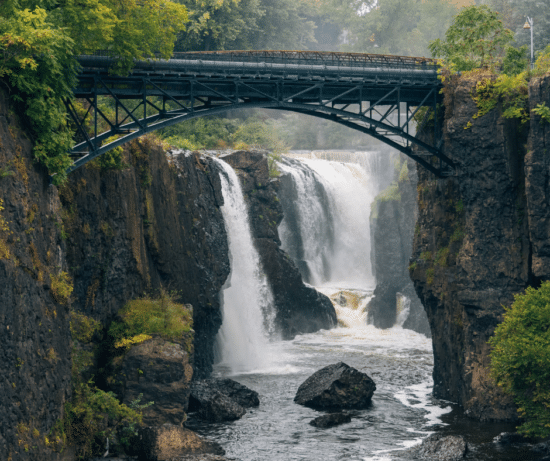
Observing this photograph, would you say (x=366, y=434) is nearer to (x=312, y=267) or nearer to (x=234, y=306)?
(x=234, y=306)

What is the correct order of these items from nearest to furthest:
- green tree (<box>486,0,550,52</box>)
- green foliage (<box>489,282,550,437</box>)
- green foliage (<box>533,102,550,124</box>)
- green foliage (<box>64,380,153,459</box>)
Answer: green foliage (<box>64,380,153,459</box>), green foliage (<box>489,282,550,437</box>), green foliage (<box>533,102,550,124</box>), green tree (<box>486,0,550,52</box>)

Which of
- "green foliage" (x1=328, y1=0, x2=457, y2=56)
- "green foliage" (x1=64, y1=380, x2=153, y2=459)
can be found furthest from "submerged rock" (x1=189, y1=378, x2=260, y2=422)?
"green foliage" (x1=328, y1=0, x2=457, y2=56)

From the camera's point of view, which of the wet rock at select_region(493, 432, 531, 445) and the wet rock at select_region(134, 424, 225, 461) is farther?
the wet rock at select_region(493, 432, 531, 445)

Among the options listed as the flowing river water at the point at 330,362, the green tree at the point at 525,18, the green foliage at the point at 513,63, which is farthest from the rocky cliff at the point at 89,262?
the green tree at the point at 525,18

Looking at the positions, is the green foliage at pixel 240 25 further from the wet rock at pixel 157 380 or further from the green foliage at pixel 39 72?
the green foliage at pixel 39 72

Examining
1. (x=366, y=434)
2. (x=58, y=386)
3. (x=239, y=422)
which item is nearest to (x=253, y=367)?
(x=239, y=422)

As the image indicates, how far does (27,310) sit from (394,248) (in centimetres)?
3924

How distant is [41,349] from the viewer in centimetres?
1911

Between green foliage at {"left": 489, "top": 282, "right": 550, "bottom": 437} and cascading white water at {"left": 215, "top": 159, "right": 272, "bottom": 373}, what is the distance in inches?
777

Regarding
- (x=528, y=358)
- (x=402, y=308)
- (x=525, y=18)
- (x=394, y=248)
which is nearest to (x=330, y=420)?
(x=528, y=358)

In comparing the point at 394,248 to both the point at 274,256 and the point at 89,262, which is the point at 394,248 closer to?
the point at 274,256

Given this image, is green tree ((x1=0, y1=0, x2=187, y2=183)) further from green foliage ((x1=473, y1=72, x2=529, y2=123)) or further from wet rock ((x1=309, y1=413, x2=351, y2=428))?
wet rock ((x1=309, y1=413, x2=351, y2=428))

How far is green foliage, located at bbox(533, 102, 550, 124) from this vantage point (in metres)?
26.0

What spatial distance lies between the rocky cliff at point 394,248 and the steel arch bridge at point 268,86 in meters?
19.9
